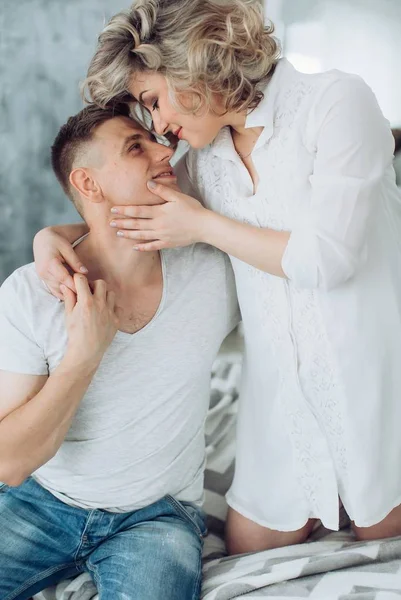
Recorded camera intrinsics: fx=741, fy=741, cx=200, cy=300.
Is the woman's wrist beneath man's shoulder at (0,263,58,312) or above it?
above

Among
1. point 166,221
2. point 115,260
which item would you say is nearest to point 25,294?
point 115,260

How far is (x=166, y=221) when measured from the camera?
139cm

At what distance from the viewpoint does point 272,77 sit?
4.67 ft

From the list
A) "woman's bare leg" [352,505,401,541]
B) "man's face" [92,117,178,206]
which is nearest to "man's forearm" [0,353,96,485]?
"man's face" [92,117,178,206]

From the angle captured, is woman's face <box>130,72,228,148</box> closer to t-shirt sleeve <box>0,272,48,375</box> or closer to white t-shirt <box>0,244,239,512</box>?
white t-shirt <box>0,244,239,512</box>

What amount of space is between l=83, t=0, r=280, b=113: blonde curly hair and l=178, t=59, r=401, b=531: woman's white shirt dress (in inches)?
2.0

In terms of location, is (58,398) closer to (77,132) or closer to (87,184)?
(87,184)

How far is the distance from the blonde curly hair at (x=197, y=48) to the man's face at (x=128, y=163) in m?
0.12

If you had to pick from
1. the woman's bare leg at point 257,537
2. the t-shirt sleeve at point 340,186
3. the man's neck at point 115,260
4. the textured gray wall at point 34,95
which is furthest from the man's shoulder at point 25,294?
the textured gray wall at point 34,95

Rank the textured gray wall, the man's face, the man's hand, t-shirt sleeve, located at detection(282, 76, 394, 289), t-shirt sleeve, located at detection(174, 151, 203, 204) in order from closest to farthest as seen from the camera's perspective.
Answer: t-shirt sleeve, located at detection(282, 76, 394, 289) < the man's hand < the man's face < t-shirt sleeve, located at detection(174, 151, 203, 204) < the textured gray wall

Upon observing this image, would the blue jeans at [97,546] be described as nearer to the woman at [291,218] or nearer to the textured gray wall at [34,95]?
the woman at [291,218]

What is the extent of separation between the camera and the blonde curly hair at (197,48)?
1.35 meters

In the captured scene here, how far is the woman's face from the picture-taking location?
1387 millimetres

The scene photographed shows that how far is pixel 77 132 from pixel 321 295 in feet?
2.01
